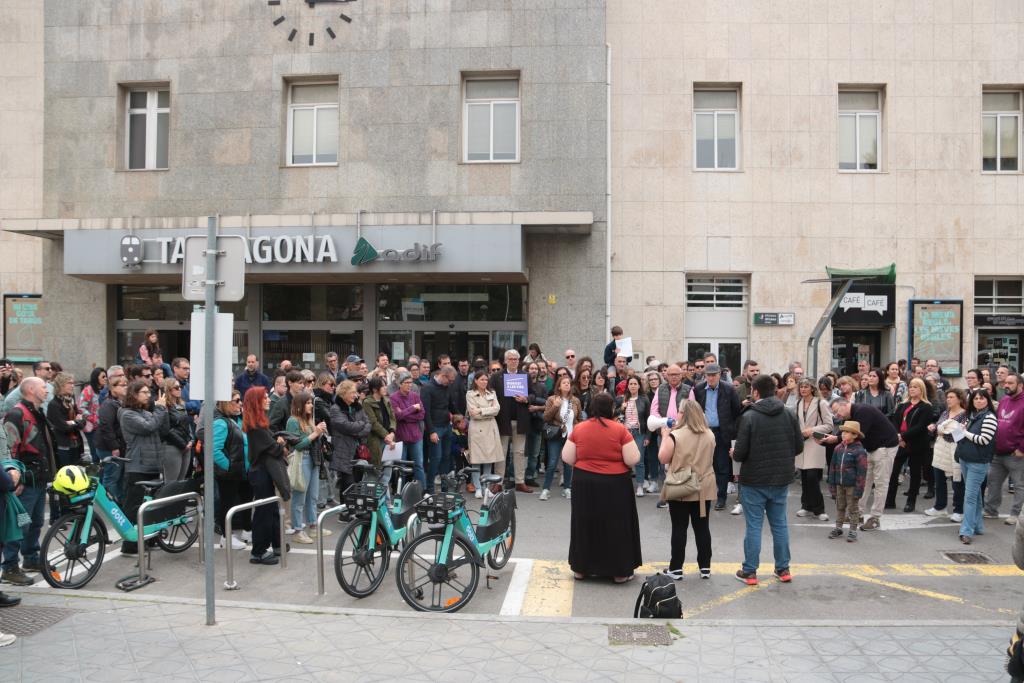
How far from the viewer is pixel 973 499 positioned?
967 centimetres

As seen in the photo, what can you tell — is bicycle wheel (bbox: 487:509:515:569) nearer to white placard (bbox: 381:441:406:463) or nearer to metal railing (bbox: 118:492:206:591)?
metal railing (bbox: 118:492:206:591)

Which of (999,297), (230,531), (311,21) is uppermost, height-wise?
(311,21)

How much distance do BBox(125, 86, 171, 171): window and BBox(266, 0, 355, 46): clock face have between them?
3338 millimetres

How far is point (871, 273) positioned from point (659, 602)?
40.1ft

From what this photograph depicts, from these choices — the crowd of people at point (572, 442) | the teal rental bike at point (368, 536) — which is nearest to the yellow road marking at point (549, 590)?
the crowd of people at point (572, 442)

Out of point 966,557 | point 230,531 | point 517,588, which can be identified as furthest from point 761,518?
point 230,531

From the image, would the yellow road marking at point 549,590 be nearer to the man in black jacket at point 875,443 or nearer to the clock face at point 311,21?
the man in black jacket at point 875,443

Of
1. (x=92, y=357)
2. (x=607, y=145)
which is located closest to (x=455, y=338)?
(x=607, y=145)

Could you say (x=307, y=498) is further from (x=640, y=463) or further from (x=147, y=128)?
(x=147, y=128)

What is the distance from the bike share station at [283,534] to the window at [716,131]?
41.1ft

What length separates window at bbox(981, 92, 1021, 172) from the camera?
18.3 meters

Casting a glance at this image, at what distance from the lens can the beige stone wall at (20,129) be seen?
1958 centimetres

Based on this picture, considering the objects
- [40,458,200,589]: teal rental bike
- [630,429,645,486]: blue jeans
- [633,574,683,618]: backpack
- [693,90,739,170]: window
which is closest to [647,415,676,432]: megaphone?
[630,429,645,486]: blue jeans

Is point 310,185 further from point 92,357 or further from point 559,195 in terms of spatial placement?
point 92,357
